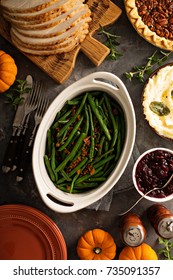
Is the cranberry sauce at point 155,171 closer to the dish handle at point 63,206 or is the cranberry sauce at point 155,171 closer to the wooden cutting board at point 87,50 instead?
the dish handle at point 63,206

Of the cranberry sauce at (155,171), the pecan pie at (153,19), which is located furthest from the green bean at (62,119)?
the pecan pie at (153,19)

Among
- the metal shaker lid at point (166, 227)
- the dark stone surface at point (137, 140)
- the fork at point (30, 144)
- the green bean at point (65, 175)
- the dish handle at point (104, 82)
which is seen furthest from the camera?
the dark stone surface at point (137, 140)

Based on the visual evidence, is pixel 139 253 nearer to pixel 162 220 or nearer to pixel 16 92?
pixel 162 220

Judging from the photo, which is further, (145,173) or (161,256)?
(161,256)

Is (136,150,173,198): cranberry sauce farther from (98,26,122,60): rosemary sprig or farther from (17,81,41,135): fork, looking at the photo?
(17,81,41,135): fork

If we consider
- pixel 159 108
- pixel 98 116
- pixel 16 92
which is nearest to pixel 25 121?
pixel 16 92

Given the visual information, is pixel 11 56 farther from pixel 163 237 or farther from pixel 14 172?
pixel 163 237
